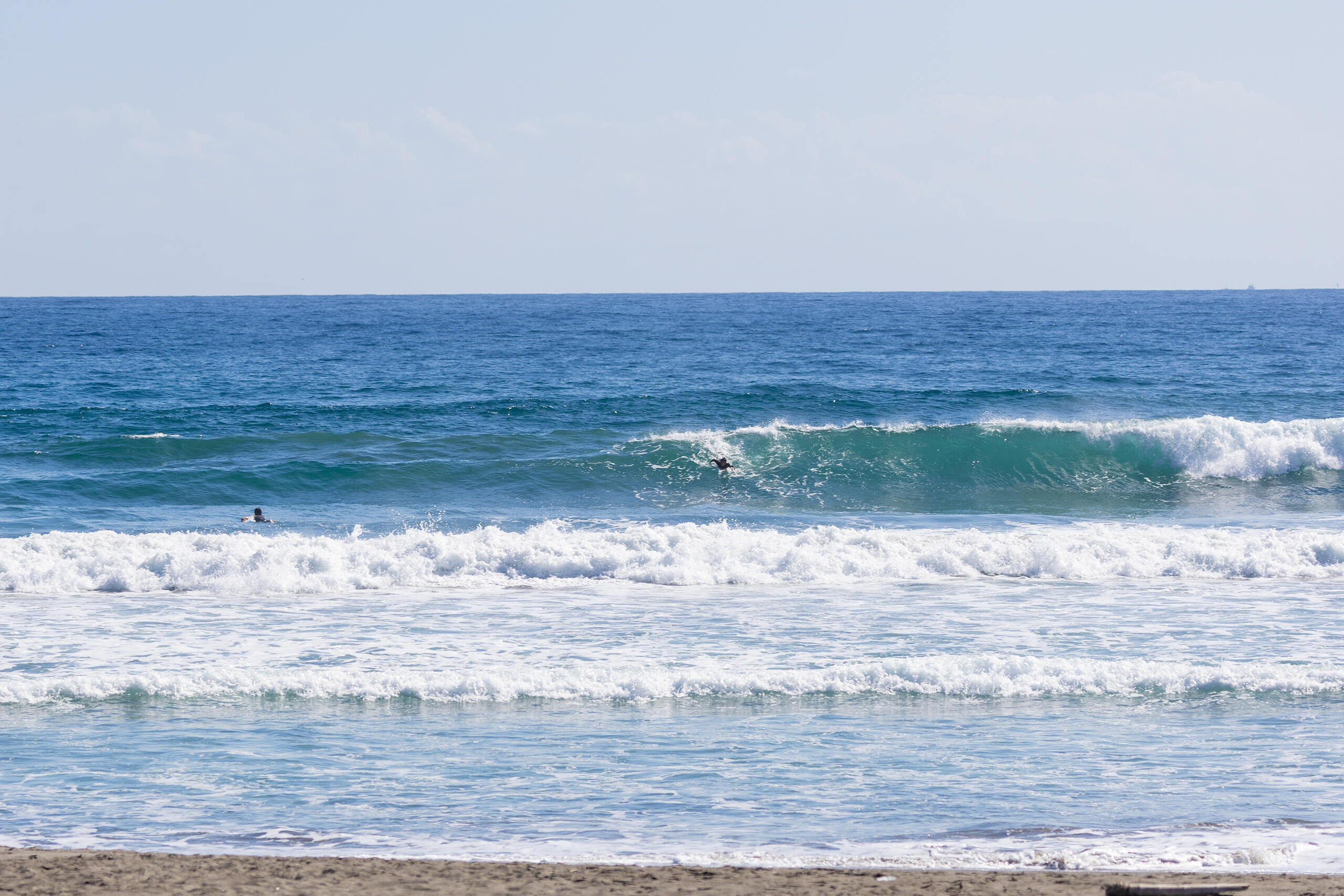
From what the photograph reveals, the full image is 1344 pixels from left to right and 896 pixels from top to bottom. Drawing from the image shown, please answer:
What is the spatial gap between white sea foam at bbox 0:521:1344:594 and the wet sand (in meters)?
8.22

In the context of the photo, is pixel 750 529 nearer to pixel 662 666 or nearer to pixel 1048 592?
pixel 1048 592

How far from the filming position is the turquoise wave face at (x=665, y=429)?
69.3 feet

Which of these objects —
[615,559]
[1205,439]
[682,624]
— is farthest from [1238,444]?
[682,624]

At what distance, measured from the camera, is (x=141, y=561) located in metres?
14.7

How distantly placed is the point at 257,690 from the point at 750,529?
968 centimetres

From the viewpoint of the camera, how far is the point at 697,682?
9852 millimetres

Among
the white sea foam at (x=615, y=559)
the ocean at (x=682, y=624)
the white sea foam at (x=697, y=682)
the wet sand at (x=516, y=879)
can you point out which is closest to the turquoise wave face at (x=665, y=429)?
the ocean at (x=682, y=624)

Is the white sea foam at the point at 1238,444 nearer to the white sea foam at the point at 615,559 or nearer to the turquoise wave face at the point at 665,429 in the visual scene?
the turquoise wave face at the point at 665,429

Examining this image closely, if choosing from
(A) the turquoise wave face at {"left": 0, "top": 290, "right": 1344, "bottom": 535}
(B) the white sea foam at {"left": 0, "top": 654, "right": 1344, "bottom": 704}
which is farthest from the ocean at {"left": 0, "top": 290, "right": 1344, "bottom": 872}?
(A) the turquoise wave face at {"left": 0, "top": 290, "right": 1344, "bottom": 535}

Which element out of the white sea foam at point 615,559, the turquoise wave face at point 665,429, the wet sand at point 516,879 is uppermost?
the turquoise wave face at point 665,429

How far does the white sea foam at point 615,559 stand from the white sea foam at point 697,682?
14.3 feet

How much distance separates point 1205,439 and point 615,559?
1584 cm

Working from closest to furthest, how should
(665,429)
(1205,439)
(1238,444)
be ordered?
(1238,444) < (1205,439) < (665,429)

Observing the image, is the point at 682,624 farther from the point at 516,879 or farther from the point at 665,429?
the point at 665,429
